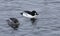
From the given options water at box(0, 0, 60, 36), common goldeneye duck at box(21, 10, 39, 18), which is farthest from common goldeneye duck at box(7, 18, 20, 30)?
common goldeneye duck at box(21, 10, 39, 18)

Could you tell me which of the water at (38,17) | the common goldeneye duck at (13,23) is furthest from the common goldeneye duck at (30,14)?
the common goldeneye duck at (13,23)

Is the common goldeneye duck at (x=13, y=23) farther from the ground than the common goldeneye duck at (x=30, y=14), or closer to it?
closer to it

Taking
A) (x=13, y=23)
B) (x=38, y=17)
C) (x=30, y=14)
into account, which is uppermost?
(x=30, y=14)

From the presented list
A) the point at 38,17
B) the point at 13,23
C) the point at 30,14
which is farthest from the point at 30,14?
the point at 13,23

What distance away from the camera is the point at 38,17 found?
122 ft

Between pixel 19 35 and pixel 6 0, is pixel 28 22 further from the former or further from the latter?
pixel 6 0

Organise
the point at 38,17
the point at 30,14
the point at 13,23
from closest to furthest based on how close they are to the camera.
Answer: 1. the point at 13,23
2. the point at 38,17
3. the point at 30,14

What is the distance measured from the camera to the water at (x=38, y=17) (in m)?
32.9

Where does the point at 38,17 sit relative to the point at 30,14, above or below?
below

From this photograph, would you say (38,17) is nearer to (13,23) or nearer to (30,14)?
(30,14)

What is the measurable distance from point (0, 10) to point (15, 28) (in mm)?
5511

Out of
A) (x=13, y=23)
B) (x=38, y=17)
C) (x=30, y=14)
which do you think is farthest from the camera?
(x=30, y=14)

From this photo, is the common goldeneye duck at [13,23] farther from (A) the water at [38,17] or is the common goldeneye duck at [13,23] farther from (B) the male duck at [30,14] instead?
(B) the male duck at [30,14]

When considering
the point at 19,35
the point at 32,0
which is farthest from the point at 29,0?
the point at 19,35
